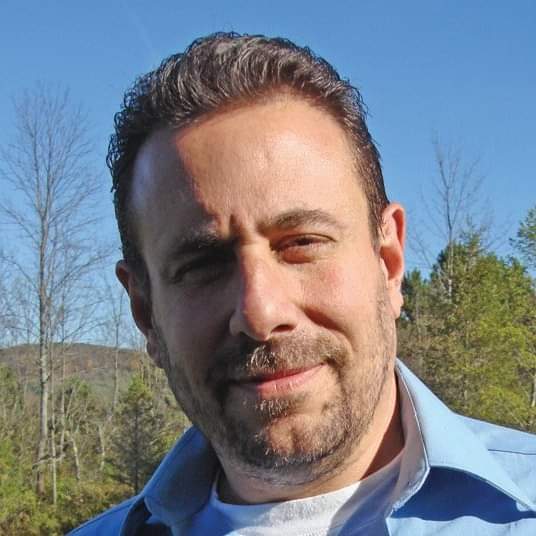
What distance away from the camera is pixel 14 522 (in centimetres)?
1516

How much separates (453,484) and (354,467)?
209 millimetres

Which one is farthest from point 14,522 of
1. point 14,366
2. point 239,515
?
point 239,515

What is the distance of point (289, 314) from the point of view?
1386 mm

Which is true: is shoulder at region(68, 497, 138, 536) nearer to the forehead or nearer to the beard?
the beard

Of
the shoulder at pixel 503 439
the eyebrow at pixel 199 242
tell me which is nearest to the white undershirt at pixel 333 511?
the shoulder at pixel 503 439

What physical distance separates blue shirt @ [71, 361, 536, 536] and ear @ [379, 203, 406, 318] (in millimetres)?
190

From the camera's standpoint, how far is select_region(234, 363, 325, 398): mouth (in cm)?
138

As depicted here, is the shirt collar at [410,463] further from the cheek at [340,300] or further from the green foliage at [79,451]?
the green foliage at [79,451]

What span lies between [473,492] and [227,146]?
85 centimetres

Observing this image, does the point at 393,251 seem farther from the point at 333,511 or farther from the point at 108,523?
the point at 108,523

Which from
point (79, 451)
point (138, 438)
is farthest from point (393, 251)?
point (79, 451)

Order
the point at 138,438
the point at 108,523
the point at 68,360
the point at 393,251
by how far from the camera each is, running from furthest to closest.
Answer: the point at 68,360 < the point at 138,438 < the point at 108,523 < the point at 393,251

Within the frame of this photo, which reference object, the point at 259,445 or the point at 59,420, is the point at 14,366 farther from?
the point at 259,445

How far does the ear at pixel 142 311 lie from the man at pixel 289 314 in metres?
0.07
